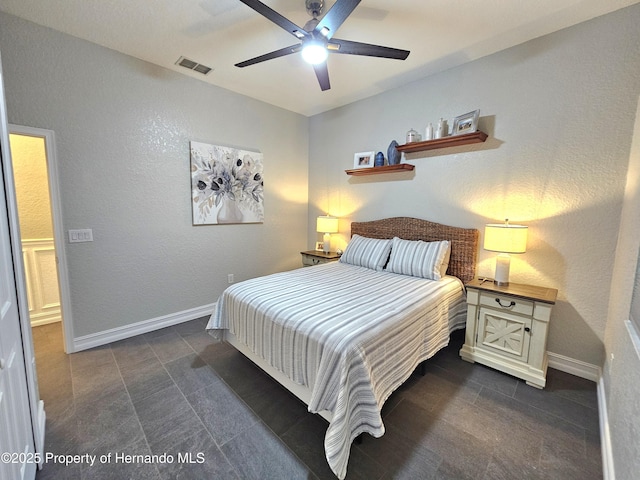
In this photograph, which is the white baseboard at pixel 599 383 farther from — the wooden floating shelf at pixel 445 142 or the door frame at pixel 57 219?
the door frame at pixel 57 219

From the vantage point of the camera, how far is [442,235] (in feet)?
9.35

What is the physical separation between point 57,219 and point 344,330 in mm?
2669

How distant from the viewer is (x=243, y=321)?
204cm

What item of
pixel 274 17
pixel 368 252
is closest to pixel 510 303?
pixel 368 252

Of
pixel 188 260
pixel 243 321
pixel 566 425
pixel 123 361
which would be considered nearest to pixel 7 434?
pixel 243 321

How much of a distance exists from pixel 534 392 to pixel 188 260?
140 inches

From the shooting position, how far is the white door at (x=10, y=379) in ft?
3.18

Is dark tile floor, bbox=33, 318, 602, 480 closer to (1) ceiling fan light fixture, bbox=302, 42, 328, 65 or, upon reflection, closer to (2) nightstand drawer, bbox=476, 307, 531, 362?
(2) nightstand drawer, bbox=476, 307, 531, 362

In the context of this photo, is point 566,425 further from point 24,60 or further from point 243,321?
point 24,60

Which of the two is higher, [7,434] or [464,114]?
[464,114]

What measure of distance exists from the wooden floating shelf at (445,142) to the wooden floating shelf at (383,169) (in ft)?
0.62

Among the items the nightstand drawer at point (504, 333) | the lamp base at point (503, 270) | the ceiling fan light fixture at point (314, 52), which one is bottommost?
the nightstand drawer at point (504, 333)

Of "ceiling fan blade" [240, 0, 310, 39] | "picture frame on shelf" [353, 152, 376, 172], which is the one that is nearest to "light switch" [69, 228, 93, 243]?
"ceiling fan blade" [240, 0, 310, 39]

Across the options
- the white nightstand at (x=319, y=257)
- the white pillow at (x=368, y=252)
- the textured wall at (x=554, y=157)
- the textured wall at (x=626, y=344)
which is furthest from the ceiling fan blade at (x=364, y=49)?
the white nightstand at (x=319, y=257)
